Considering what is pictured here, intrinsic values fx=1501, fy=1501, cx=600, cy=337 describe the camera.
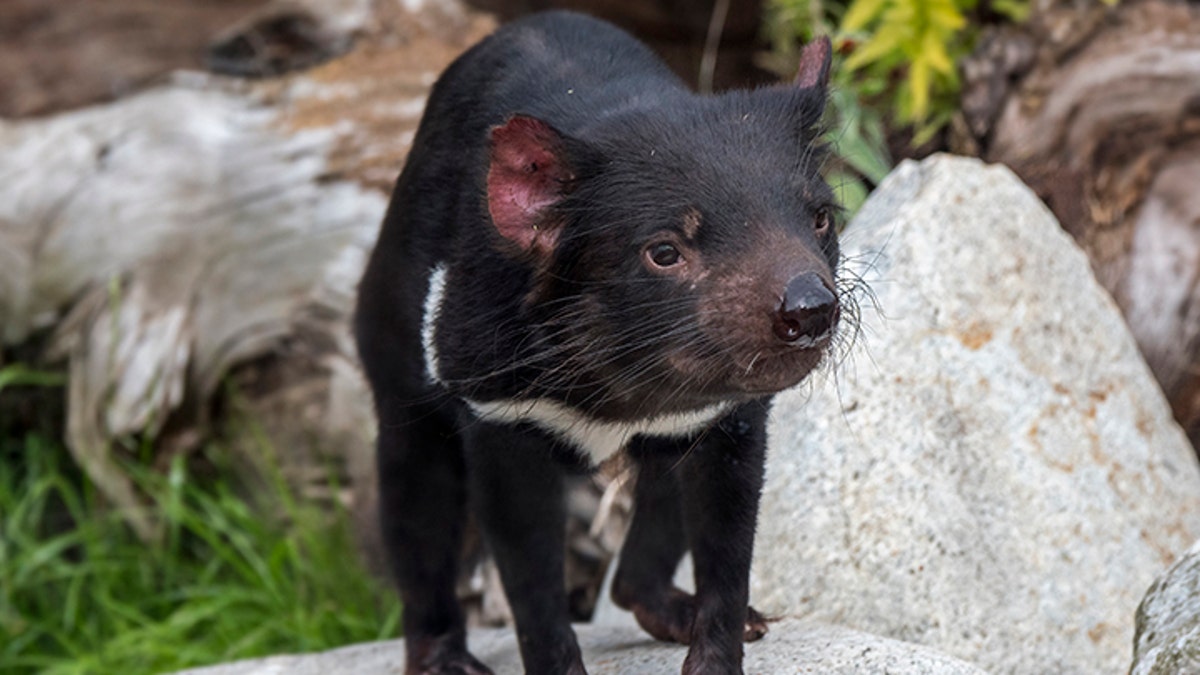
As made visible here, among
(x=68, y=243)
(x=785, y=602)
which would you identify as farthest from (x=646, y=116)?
(x=68, y=243)

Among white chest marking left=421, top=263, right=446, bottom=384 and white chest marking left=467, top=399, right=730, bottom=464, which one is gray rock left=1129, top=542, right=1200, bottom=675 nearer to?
white chest marking left=467, top=399, right=730, bottom=464

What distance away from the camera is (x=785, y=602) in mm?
3686

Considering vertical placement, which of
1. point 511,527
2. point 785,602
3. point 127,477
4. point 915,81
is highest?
point 915,81

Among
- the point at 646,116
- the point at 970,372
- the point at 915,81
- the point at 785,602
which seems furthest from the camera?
the point at 915,81

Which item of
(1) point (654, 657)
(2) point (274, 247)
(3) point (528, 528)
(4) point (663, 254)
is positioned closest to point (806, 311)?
(4) point (663, 254)

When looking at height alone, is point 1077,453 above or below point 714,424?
below

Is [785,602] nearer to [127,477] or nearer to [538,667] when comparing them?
[538,667]

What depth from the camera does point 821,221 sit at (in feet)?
9.19

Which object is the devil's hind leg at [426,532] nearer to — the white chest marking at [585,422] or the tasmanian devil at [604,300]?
the tasmanian devil at [604,300]

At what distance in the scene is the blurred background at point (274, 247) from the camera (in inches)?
197

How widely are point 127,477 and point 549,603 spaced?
323cm

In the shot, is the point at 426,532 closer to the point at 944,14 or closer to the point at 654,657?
the point at 654,657

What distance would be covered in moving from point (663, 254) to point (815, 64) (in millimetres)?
610

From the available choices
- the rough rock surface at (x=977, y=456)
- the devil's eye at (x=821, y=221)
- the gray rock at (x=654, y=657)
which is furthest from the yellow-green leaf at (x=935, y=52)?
the devil's eye at (x=821, y=221)
